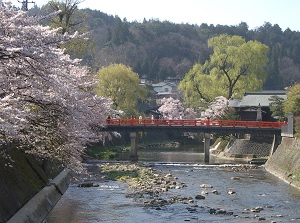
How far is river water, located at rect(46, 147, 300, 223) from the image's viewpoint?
21875mm

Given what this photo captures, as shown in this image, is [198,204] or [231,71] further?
[231,71]

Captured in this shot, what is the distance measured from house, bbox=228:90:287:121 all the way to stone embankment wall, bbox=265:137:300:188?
14.8 m

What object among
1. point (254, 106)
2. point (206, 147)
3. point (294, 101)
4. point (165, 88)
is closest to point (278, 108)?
point (254, 106)

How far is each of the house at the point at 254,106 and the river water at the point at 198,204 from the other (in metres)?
22.8

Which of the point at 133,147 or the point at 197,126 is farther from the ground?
the point at 197,126

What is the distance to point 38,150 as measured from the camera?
65.5 feet

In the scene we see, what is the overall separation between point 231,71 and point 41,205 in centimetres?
4906

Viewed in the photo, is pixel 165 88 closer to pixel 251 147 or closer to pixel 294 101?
pixel 251 147

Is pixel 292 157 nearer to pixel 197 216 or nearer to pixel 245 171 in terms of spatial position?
pixel 245 171

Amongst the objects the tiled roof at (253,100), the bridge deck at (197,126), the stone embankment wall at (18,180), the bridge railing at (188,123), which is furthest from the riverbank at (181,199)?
the tiled roof at (253,100)

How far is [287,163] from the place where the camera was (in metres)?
38.3

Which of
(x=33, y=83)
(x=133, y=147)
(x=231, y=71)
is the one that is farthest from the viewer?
(x=231, y=71)


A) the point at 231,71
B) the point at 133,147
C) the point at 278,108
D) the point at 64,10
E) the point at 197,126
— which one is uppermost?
the point at 64,10

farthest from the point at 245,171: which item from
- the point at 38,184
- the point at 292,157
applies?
the point at 38,184
